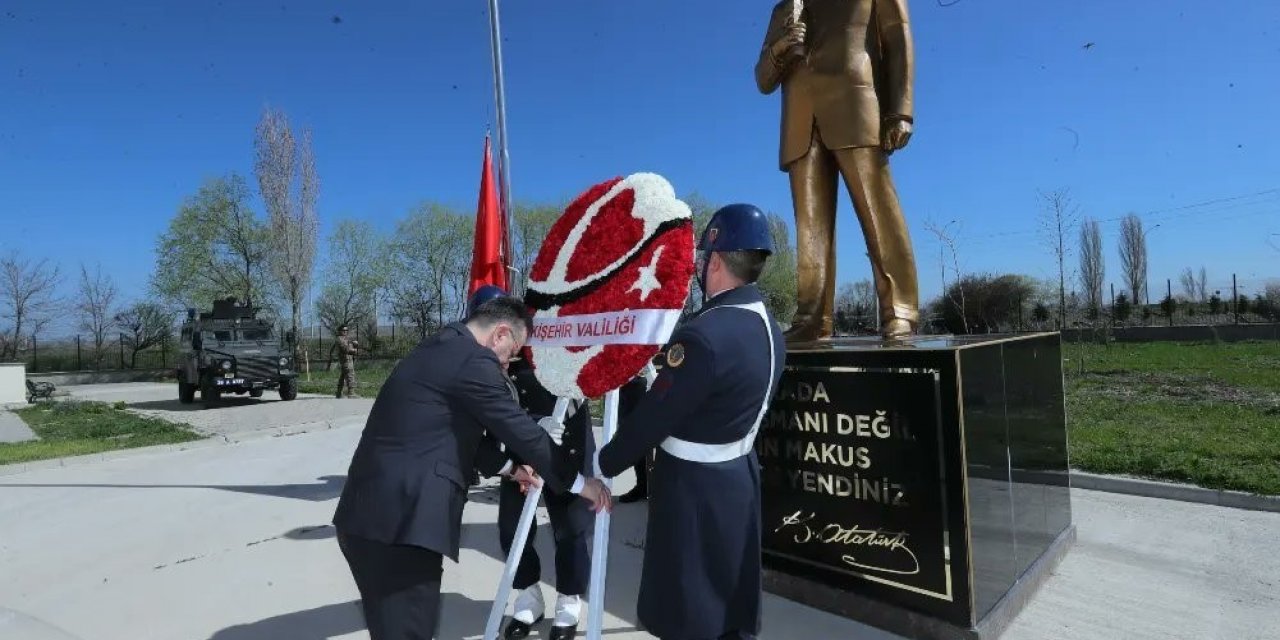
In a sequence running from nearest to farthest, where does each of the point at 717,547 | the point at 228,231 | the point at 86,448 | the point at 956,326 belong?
the point at 717,547 → the point at 86,448 → the point at 956,326 → the point at 228,231

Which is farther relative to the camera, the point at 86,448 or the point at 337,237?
the point at 337,237

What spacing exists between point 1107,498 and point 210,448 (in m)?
10.7

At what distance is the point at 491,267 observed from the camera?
5891 mm

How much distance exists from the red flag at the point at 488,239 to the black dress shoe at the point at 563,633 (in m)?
3.30

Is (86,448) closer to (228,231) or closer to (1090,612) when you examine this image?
(1090,612)

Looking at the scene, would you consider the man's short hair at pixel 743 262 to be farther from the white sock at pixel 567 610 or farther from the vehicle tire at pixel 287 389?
the vehicle tire at pixel 287 389

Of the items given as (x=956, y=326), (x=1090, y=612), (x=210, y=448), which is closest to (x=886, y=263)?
(x=1090, y=612)

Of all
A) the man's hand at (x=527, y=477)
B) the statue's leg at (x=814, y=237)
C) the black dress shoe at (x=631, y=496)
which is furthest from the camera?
the black dress shoe at (x=631, y=496)

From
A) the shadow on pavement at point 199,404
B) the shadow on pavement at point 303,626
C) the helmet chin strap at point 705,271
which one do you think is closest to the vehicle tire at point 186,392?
the shadow on pavement at point 199,404

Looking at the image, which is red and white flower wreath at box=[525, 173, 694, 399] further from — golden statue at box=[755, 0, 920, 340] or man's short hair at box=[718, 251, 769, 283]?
golden statue at box=[755, 0, 920, 340]

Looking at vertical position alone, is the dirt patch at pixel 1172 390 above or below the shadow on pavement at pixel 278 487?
above

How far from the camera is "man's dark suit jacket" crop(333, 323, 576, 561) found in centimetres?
204

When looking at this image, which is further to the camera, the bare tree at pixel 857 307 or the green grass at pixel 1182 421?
the bare tree at pixel 857 307

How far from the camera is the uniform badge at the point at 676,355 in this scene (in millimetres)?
1936
